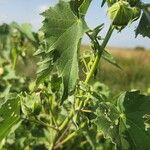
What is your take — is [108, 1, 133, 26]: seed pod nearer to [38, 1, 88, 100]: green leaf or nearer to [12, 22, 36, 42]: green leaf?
[38, 1, 88, 100]: green leaf

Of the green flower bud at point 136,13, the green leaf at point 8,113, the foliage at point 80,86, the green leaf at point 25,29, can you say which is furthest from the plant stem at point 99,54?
the green leaf at point 25,29

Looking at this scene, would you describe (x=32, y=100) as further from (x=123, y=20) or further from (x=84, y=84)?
(x=123, y=20)

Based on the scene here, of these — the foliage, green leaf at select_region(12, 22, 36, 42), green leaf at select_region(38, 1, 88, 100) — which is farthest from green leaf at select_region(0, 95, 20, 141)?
green leaf at select_region(12, 22, 36, 42)

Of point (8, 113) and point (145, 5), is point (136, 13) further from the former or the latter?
point (8, 113)

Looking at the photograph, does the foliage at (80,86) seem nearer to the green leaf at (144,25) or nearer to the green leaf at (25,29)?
the green leaf at (144,25)

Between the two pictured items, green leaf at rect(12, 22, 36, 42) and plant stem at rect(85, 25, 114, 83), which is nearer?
plant stem at rect(85, 25, 114, 83)

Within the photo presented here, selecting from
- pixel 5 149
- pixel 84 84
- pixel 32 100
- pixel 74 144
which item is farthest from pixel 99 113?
pixel 74 144

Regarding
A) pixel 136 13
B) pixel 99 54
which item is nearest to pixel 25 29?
pixel 99 54
